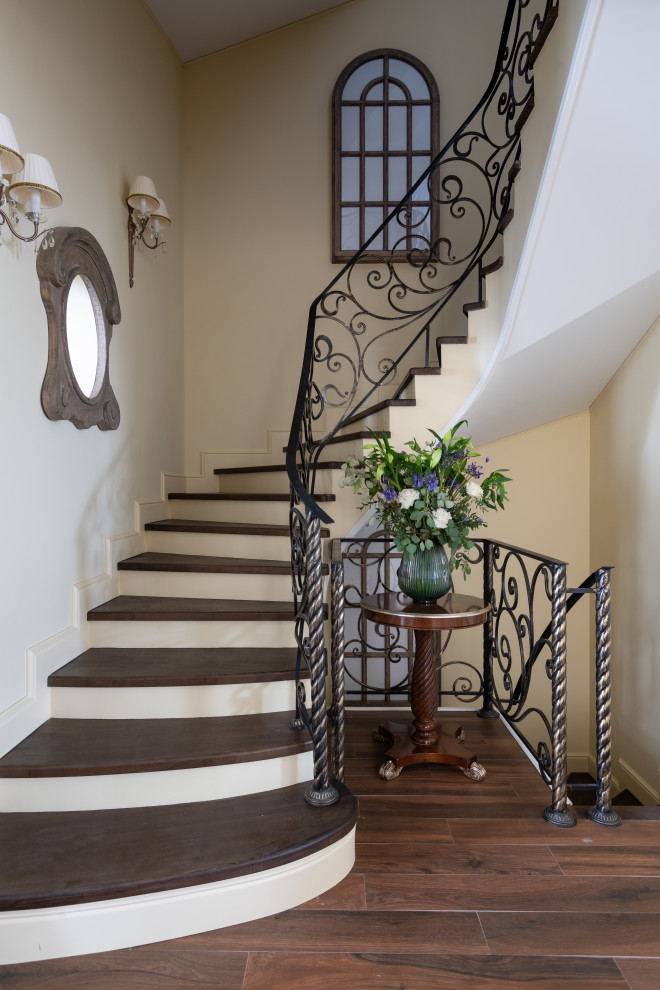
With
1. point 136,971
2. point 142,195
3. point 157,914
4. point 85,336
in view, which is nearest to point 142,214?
point 142,195

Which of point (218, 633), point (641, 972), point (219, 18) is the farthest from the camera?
point (219, 18)

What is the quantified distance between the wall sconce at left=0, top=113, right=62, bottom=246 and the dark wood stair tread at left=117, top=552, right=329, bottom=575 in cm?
163

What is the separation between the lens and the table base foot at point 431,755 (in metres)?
2.73

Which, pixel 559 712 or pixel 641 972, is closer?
pixel 641 972

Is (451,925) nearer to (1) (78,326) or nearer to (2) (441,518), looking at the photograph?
(2) (441,518)

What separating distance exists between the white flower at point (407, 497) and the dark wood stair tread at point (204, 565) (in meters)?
0.74

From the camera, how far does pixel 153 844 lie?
1949mm

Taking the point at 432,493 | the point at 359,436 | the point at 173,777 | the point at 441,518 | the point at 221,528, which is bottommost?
the point at 173,777

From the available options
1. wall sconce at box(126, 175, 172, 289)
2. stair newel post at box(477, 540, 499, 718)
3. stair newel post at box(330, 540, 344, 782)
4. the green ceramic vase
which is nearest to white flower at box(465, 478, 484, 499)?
the green ceramic vase

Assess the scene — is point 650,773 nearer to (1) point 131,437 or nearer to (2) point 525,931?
(2) point 525,931

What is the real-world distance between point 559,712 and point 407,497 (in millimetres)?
1036

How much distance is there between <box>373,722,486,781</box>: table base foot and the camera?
107 inches

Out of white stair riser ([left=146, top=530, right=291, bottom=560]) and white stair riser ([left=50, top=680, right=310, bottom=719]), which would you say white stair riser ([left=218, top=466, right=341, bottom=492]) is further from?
white stair riser ([left=50, top=680, right=310, bottom=719])

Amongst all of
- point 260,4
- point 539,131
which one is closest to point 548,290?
point 539,131
